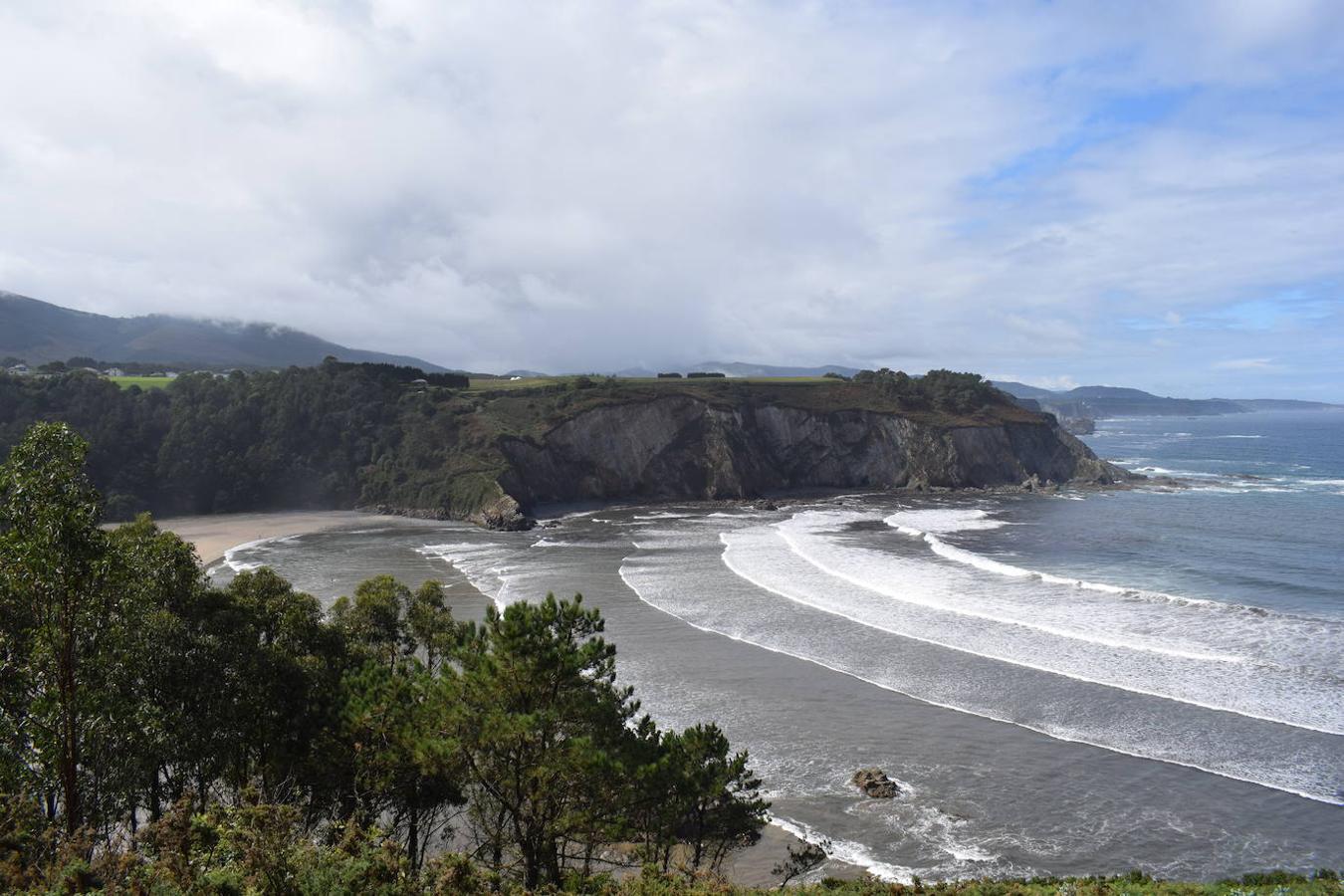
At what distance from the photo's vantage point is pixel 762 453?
8950cm

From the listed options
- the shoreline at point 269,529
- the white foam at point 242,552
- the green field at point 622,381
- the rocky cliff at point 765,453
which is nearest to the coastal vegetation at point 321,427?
the rocky cliff at point 765,453

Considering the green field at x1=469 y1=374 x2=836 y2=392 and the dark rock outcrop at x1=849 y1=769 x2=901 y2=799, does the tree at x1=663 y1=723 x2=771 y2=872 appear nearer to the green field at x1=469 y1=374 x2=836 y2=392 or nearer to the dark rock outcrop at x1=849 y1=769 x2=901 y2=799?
the dark rock outcrop at x1=849 y1=769 x2=901 y2=799

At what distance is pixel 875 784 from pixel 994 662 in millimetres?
11110

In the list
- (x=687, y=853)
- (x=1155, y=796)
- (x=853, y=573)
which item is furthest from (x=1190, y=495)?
(x=687, y=853)

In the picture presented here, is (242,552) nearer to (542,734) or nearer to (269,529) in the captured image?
(269,529)

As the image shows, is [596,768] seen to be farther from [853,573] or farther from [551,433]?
[551,433]

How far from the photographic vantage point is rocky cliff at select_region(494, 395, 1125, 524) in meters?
82.1

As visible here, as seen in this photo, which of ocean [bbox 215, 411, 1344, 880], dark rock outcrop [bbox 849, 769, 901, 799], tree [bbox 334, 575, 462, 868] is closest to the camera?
tree [bbox 334, 575, 462, 868]

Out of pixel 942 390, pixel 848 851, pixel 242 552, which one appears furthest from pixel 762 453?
pixel 848 851

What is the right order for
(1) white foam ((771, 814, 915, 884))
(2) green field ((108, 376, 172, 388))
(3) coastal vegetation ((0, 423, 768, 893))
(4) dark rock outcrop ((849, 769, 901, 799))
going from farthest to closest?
(2) green field ((108, 376, 172, 388))
(4) dark rock outcrop ((849, 769, 901, 799))
(1) white foam ((771, 814, 915, 884))
(3) coastal vegetation ((0, 423, 768, 893))

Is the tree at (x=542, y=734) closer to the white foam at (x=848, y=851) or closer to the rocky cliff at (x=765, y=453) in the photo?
the white foam at (x=848, y=851)

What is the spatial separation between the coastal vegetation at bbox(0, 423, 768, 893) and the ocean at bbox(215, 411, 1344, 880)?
21.9ft

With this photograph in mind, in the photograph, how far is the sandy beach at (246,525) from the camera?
56406 millimetres

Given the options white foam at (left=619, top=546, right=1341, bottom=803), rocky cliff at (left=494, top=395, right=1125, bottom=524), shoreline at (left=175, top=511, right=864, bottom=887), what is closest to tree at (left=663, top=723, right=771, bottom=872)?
shoreline at (left=175, top=511, right=864, bottom=887)
